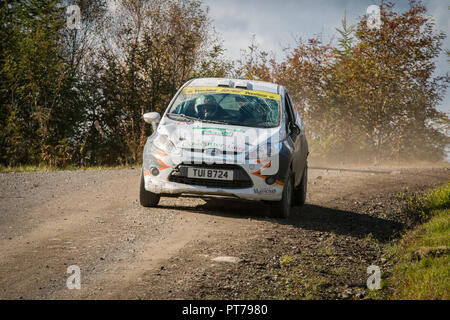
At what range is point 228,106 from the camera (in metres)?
7.77

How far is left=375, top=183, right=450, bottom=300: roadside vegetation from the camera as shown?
4.55m

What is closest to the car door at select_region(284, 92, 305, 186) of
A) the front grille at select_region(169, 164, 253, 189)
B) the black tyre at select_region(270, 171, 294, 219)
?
the black tyre at select_region(270, 171, 294, 219)

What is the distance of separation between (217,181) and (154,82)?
1089 centimetres

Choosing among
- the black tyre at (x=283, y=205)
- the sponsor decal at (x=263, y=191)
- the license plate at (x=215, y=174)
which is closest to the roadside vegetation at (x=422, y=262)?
the black tyre at (x=283, y=205)

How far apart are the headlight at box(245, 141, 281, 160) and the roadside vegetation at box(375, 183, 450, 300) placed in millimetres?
1854

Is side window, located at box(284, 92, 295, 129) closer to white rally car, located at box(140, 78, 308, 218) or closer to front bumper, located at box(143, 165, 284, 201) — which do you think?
white rally car, located at box(140, 78, 308, 218)

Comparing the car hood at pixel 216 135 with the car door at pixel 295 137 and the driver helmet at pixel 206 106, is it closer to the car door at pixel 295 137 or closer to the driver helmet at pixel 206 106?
the driver helmet at pixel 206 106

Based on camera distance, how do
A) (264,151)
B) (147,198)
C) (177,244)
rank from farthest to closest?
(147,198), (264,151), (177,244)

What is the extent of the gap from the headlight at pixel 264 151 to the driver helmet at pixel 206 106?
3.47 ft

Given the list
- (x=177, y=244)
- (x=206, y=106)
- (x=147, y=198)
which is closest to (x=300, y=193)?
(x=206, y=106)

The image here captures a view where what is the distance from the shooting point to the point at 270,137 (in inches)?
279

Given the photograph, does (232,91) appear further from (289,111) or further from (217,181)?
(217,181)

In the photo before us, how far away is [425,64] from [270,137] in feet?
54.6

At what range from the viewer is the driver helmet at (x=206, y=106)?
25.1 ft
